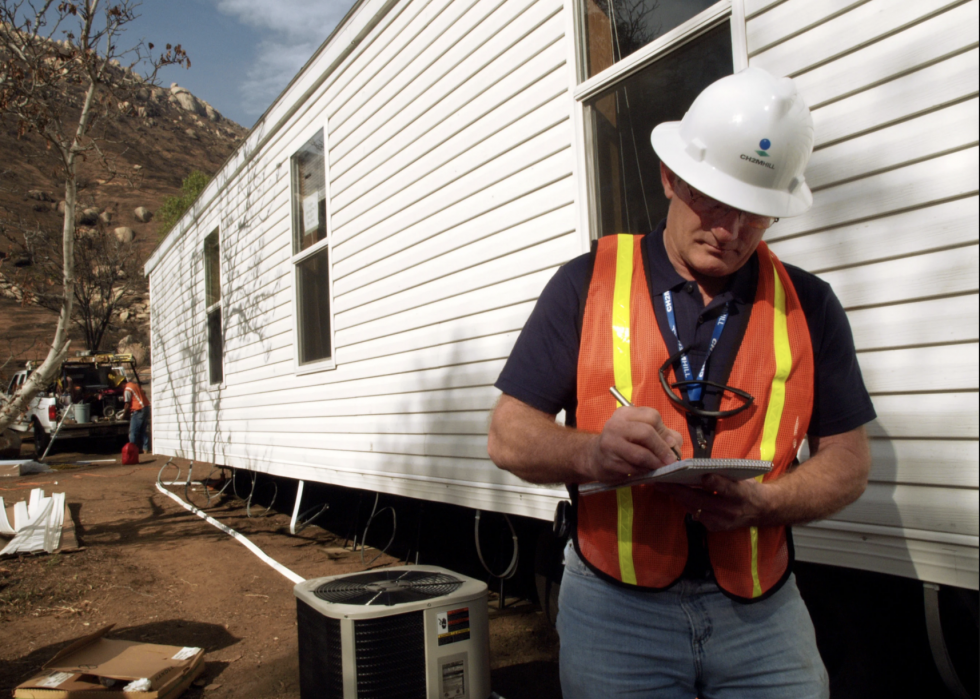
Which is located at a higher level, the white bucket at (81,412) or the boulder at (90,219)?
the boulder at (90,219)

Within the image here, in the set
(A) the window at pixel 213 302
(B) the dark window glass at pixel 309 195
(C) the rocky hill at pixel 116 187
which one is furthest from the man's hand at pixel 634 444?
(A) the window at pixel 213 302

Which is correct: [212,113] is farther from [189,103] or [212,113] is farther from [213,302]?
[213,302]

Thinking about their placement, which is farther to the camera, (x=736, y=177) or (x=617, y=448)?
(x=736, y=177)

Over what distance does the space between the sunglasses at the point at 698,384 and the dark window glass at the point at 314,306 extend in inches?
197

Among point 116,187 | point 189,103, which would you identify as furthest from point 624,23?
point 189,103

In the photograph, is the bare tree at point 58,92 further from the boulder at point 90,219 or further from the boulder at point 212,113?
the boulder at point 212,113

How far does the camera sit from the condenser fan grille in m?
2.64

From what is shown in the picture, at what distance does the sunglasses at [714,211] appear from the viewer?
1519mm

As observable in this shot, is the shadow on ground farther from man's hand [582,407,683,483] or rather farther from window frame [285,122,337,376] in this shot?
window frame [285,122,337,376]

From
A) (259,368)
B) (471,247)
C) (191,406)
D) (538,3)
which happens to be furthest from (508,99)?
(191,406)

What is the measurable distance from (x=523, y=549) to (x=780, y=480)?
12.5 ft

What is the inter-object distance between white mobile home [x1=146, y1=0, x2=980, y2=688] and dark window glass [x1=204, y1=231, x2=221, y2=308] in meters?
0.88

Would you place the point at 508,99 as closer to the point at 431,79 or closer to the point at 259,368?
the point at 431,79

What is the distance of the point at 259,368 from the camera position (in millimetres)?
7453
